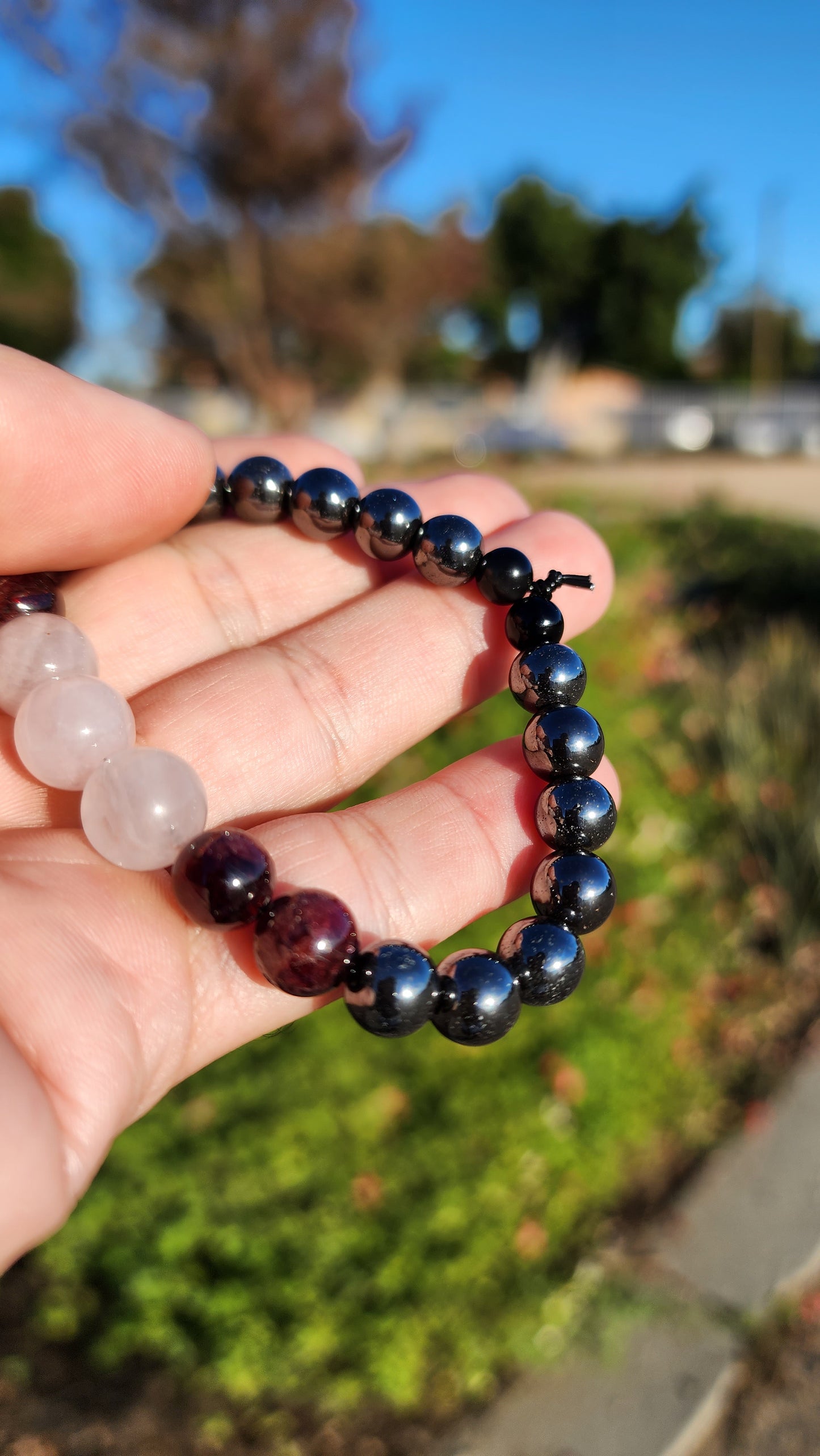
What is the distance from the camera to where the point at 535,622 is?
2430mm

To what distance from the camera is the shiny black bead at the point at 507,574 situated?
250cm

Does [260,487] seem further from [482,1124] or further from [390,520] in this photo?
[482,1124]

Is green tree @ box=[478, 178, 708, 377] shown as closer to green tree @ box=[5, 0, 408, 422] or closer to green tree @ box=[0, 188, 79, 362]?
green tree @ box=[0, 188, 79, 362]

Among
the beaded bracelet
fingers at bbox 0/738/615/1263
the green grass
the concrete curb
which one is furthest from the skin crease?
the concrete curb

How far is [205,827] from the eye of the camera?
85.2 inches

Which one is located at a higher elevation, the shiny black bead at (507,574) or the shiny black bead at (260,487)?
the shiny black bead at (260,487)

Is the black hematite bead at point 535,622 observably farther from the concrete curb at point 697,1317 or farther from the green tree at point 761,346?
the green tree at point 761,346

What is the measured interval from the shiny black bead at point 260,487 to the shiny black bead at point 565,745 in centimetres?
106

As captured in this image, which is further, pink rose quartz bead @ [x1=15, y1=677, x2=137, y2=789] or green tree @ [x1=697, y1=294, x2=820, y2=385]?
A: green tree @ [x1=697, y1=294, x2=820, y2=385]

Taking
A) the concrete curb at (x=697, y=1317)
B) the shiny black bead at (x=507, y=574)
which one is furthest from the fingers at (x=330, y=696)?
the concrete curb at (x=697, y=1317)

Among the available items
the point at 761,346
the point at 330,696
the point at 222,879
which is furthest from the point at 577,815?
the point at 761,346

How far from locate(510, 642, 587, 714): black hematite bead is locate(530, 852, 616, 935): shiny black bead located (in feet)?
1.41

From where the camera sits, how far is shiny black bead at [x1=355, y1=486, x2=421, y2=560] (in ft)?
8.47

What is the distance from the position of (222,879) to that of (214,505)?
129 centimetres
